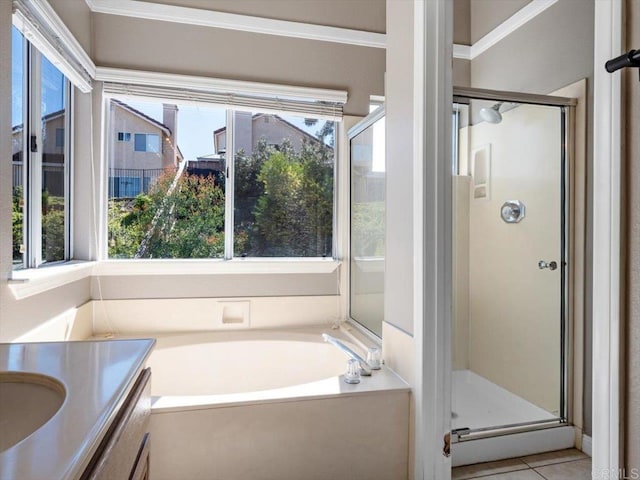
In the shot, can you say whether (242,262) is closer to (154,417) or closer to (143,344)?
(154,417)

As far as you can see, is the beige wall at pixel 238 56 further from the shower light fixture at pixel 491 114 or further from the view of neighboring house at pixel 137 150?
the shower light fixture at pixel 491 114

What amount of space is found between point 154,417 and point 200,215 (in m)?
1.42

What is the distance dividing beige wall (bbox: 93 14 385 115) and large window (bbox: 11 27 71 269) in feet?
1.40

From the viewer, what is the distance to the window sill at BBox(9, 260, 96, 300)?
148 centimetres

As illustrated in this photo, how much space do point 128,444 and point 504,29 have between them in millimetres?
2979

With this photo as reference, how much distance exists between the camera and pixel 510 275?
2.47 meters

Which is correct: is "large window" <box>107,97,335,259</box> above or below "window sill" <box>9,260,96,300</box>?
above

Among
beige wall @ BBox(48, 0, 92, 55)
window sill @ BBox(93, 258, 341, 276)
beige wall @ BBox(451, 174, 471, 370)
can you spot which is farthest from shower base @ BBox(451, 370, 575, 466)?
beige wall @ BBox(48, 0, 92, 55)

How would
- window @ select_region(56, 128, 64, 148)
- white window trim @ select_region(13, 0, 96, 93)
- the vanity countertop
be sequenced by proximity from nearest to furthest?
the vanity countertop, white window trim @ select_region(13, 0, 96, 93), window @ select_region(56, 128, 64, 148)

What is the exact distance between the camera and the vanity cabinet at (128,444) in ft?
2.02

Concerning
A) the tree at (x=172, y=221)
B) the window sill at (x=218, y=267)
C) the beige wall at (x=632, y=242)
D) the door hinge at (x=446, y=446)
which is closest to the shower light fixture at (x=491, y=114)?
the window sill at (x=218, y=267)

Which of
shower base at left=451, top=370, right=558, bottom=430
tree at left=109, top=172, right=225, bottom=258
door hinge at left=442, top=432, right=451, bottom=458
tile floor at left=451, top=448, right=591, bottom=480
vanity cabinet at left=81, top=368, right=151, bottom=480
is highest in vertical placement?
tree at left=109, top=172, right=225, bottom=258

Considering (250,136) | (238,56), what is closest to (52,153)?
(250,136)

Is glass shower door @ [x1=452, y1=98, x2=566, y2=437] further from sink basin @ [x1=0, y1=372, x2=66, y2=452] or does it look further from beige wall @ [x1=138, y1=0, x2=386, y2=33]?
sink basin @ [x1=0, y1=372, x2=66, y2=452]
